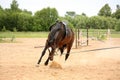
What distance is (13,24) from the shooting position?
184 feet

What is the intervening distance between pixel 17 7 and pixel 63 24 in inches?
2685

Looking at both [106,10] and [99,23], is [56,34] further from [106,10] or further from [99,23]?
[106,10]

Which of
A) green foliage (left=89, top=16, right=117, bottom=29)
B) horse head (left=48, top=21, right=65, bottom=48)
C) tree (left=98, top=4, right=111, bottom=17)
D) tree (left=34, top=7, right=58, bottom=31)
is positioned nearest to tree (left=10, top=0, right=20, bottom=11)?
tree (left=34, top=7, right=58, bottom=31)

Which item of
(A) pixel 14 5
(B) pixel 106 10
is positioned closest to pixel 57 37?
(A) pixel 14 5

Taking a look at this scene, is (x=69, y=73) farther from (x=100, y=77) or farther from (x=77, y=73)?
(x=100, y=77)

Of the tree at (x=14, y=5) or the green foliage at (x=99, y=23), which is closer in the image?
the green foliage at (x=99, y=23)

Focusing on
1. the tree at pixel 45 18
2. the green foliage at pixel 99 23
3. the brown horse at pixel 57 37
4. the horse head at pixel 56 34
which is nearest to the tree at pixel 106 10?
the green foliage at pixel 99 23

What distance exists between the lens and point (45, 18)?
58094 millimetres

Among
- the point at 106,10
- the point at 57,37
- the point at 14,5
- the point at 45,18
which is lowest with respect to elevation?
the point at 45,18

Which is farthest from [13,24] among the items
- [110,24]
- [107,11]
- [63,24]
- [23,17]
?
[63,24]

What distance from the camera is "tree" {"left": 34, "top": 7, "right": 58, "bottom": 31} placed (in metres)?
55.5

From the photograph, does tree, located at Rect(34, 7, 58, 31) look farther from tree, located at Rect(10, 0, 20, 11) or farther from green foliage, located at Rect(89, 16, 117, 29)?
tree, located at Rect(10, 0, 20, 11)

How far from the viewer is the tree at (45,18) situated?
5547 cm

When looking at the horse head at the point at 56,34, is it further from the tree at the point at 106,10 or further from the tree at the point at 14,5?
the tree at the point at 106,10
